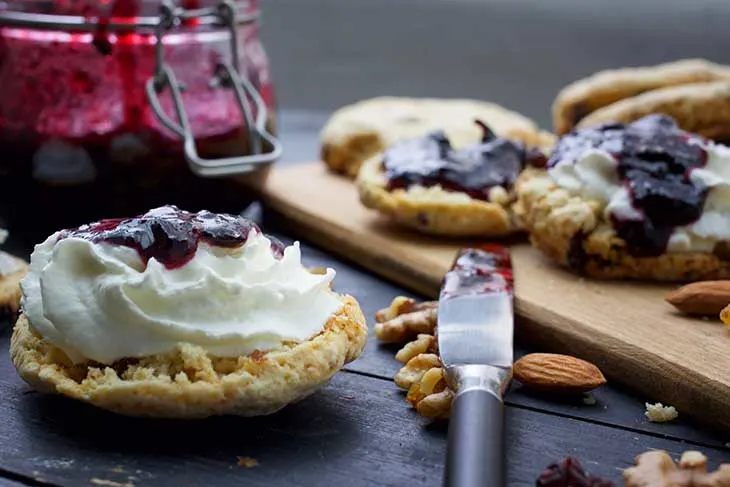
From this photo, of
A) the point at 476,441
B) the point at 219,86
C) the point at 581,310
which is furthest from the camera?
the point at 219,86

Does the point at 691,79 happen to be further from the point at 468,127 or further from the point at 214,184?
the point at 214,184

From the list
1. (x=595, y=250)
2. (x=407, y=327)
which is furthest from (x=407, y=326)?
(x=595, y=250)

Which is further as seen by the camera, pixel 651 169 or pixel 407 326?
pixel 651 169


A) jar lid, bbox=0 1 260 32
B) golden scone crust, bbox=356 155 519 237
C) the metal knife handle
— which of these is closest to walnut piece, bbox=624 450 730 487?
the metal knife handle

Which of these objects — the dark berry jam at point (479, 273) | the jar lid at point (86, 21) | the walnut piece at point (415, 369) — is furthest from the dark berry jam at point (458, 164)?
the walnut piece at point (415, 369)

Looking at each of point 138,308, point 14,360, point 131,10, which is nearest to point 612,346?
point 138,308

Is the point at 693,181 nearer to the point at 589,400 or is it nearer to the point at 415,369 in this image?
the point at 589,400
